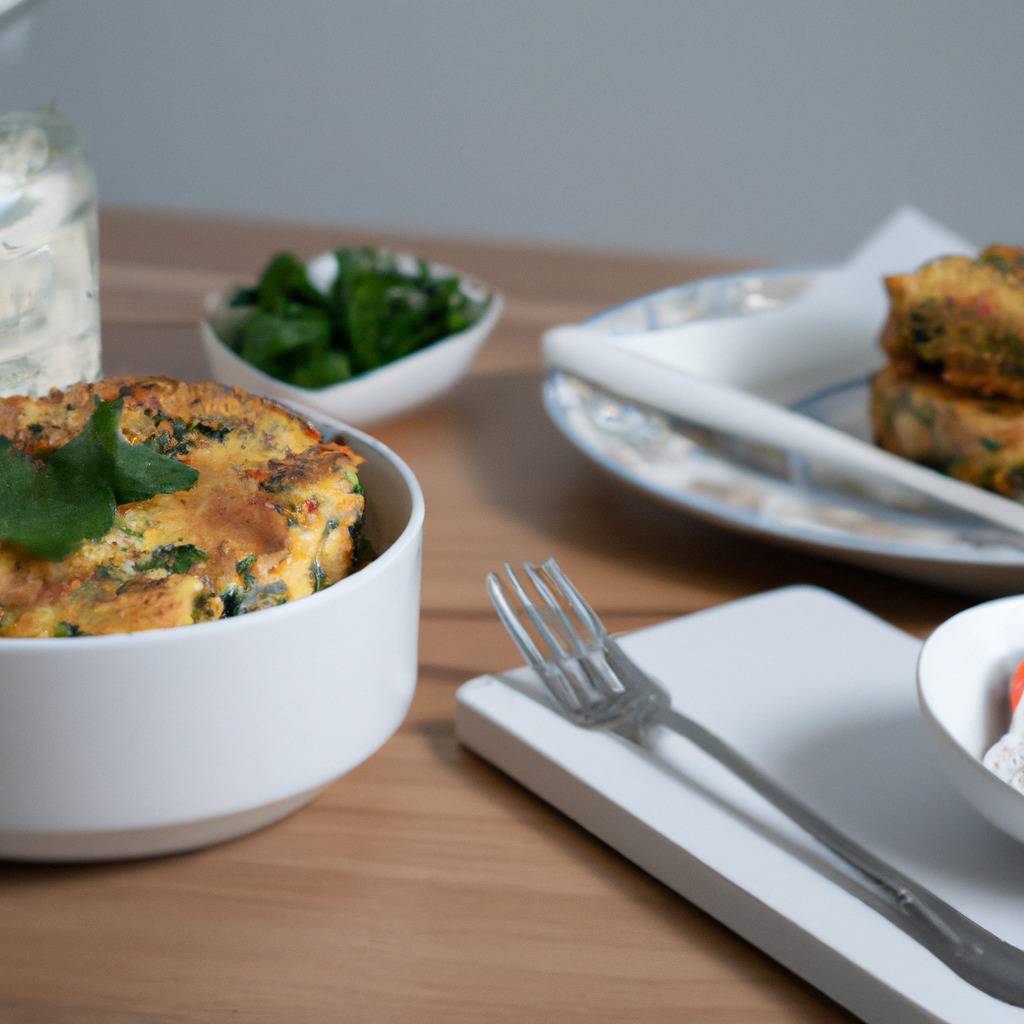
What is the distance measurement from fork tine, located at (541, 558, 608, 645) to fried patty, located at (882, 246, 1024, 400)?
38 centimetres

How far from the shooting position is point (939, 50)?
285 centimetres

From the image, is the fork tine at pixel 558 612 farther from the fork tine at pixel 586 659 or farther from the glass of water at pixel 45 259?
the glass of water at pixel 45 259

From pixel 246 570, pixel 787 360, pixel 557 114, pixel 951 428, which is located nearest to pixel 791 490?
pixel 951 428

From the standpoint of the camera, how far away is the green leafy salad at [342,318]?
0.94 metres

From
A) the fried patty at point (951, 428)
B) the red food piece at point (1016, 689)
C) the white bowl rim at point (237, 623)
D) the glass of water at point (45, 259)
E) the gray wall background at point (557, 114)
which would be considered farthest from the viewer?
the gray wall background at point (557, 114)

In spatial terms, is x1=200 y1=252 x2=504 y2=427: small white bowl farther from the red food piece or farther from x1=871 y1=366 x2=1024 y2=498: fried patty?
the red food piece

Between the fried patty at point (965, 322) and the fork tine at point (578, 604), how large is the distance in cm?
38

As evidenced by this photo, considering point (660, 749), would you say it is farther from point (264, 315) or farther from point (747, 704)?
point (264, 315)

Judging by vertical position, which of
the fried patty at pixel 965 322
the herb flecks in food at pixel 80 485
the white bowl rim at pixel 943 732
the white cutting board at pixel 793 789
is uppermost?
the herb flecks in food at pixel 80 485

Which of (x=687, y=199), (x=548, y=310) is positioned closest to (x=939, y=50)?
(x=687, y=199)

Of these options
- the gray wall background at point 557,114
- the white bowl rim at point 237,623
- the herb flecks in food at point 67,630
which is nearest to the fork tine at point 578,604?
the white bowl rim at point 237,623

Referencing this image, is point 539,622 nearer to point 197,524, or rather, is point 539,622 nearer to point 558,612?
point 558,612

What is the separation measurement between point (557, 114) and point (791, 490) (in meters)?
2.35

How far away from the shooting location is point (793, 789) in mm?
546
